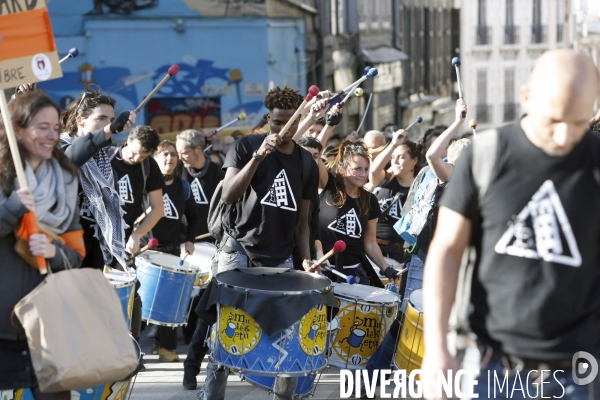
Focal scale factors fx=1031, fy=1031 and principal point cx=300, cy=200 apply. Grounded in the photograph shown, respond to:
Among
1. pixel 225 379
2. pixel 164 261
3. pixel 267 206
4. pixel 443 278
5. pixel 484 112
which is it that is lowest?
pixel 484 112

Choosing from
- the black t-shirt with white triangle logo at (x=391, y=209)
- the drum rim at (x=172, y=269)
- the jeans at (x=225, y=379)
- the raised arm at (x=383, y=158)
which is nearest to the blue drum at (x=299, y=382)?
the jeans at (x=225, y=379)

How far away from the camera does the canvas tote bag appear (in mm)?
3869

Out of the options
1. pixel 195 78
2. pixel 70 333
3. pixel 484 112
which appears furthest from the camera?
pixel 484 112

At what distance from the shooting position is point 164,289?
753cm

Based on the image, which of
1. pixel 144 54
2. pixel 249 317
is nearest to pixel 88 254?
pixel 249 317

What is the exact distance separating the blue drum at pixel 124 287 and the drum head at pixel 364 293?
1542 millimetres

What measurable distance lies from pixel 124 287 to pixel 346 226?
240 cm

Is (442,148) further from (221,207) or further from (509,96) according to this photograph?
(509,96)

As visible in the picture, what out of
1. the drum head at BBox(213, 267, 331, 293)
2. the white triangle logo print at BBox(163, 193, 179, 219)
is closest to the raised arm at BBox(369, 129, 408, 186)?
the white triangle logo print at BBox(163, 193, 179, 219)

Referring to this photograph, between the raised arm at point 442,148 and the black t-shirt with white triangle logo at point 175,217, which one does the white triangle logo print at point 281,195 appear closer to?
the raised arm at point 442,148

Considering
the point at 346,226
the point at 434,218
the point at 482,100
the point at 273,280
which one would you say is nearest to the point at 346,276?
the point at 346,226

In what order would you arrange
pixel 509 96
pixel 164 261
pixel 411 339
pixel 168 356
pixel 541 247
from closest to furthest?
1. pixel 541 247
2. pixel 411 339
3. pixel 164 261
4. pixel 168 356
5. pixel 509 96

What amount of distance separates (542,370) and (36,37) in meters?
2.68

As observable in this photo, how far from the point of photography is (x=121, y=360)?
404cm
